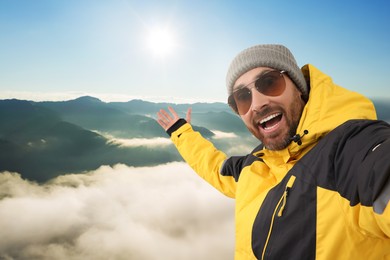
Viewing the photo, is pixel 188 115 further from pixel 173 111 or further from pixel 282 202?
pixel 282 202

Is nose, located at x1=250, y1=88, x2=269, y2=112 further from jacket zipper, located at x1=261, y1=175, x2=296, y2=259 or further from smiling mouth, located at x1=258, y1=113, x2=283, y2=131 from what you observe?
jacket zipper, located at x1=261, y1=175, x2=296, y2=259

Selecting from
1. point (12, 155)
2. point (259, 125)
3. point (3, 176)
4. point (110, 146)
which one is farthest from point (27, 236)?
point (259, 125)

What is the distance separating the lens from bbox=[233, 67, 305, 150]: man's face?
202 cm

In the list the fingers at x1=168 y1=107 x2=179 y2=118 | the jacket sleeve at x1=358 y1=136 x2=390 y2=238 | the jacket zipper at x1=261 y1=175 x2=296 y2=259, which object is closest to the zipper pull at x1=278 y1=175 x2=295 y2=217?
the jacket zipper at x1=261 y1=175 x2=296 y2=259

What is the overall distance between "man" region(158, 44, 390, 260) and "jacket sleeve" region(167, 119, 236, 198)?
772 mm

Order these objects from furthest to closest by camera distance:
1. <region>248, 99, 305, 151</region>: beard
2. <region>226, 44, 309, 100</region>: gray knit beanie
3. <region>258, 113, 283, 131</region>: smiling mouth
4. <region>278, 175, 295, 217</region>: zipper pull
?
1. <region>226, 44, 309, 100</region>: gray knit beanie
2. <region>258, 113, 283, 131</region>: smiling mouth
3. <region>248, 99, 305, 151</region>: beard
4. <region>278, 175, 295, 217</region>: zipper pull

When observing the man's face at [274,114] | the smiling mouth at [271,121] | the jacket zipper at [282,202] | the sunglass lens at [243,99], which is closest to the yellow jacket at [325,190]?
the jacket zipper at [282,202]

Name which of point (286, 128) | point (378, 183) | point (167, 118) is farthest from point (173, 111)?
point (378, 183)

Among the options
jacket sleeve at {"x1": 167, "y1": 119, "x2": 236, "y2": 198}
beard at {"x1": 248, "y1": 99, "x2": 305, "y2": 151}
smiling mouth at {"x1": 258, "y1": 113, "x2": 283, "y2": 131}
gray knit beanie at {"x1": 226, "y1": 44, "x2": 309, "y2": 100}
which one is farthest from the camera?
jacket sleeve at {"x1": 167, "y1": 119, "x2": 236, "y2": 198}

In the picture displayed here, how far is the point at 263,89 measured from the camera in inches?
88.7

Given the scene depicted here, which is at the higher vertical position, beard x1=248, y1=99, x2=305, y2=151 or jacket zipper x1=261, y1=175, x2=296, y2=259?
beard x1=248, y1=99, x2=305, y2=151

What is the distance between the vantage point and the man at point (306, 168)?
1271mm

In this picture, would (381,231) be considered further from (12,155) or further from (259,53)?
(12,155)

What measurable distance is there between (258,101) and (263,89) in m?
0.14
